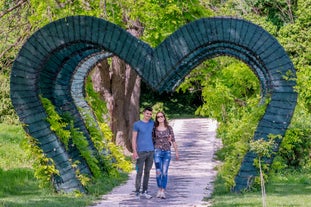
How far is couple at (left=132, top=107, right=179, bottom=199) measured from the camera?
13.3 meters

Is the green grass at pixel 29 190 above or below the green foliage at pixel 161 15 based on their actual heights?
below

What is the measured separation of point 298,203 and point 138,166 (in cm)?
297

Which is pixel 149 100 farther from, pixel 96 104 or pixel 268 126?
pixel 268 126

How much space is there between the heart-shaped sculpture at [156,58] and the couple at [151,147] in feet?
2.14

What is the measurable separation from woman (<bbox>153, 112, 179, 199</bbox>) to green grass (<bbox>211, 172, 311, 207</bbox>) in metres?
0.99

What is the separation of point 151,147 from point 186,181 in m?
4.09

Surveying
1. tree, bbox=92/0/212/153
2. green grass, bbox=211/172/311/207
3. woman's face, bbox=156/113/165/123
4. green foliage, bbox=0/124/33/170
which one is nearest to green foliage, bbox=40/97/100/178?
green foliage, bbox=0/124/33/170

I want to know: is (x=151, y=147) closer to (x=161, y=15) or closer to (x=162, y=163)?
(x=162, y=163)

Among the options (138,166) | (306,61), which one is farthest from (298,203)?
(306,61)

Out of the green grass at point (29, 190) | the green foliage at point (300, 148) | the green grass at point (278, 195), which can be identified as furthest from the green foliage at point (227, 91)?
the green grass at point (29, 190)

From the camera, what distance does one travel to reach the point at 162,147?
13578 millimetres

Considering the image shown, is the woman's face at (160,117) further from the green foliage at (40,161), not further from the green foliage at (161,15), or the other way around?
the green foliage at (161,15)

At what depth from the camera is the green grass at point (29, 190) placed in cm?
1266

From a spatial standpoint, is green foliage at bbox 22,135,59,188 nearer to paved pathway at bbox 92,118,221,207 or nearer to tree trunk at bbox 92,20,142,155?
paved pathway at bbox 92,118,221,207
